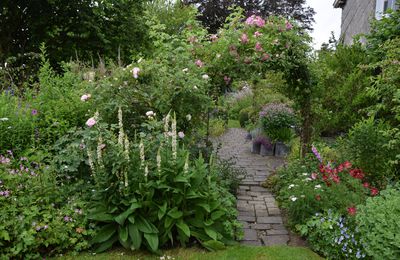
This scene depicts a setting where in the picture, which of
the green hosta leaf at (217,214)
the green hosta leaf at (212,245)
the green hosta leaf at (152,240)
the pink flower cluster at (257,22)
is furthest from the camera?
the pink flower cluster at (257,22)

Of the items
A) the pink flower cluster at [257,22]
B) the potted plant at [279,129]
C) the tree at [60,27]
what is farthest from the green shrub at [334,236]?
the tree at [60,27]

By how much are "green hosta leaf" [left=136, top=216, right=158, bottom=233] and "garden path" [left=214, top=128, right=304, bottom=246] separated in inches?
42.7

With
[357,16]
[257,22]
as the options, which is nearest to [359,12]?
[357,16]

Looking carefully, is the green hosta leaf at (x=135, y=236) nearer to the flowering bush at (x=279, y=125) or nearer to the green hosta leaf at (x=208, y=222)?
the green hosta leaf at (x=208, y=222)

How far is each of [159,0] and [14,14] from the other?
10102mm

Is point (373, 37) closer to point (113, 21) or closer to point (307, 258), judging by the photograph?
point (307, 258)

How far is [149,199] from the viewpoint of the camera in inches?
145

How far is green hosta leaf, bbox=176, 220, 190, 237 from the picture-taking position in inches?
145

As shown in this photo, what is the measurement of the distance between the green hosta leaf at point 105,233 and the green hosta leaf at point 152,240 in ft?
1.28

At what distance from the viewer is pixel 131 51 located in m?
12.4

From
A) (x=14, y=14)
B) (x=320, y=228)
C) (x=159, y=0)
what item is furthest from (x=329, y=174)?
(x=159, y=0)

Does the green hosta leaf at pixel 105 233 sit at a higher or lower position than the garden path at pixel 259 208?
higher

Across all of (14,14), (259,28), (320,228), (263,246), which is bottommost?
(263,246)

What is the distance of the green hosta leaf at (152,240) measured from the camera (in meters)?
3.53
